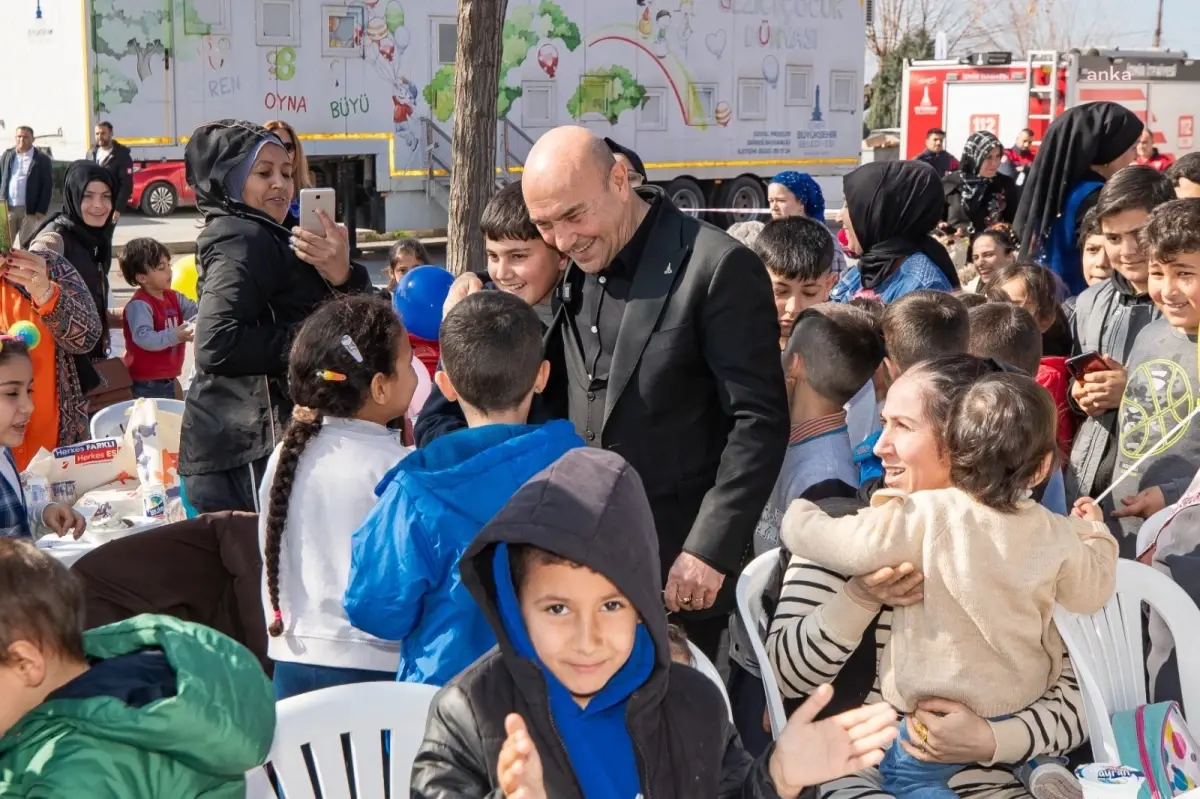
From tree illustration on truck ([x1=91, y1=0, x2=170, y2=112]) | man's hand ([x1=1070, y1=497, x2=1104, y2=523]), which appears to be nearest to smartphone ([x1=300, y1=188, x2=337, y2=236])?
man's hand ([x1=1070, y1=497, x2=1104, y2=523])

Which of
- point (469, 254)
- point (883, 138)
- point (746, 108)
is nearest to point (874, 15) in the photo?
point (883, 138)

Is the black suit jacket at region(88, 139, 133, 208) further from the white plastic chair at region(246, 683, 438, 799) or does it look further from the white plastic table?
the white plastic chair at region(246, 683, 438, 799)

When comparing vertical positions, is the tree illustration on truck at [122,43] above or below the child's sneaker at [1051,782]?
above

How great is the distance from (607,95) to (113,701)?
700 inches

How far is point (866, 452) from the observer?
3.37 m

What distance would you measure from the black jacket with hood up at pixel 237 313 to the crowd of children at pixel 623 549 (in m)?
0.48

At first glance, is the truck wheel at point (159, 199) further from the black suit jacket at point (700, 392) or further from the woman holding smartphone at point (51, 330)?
the black suit jacket at point (700, 392)

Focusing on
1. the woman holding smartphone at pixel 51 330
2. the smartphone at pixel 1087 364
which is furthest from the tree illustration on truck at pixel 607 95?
the smartphone at pixel 1087 364

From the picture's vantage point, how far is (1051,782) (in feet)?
8.80

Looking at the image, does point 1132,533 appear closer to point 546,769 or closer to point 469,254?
point 546,769

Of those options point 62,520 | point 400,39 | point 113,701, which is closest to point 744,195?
point 400,39

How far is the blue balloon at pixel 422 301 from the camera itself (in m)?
4.91

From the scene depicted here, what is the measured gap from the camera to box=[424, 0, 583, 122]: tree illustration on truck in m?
17.5

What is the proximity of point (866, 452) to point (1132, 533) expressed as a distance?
1.06 m
